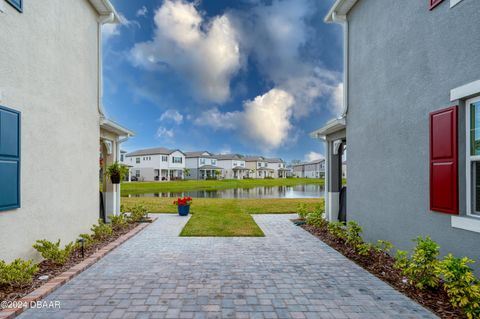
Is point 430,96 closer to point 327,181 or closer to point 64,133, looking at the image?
point 327,181

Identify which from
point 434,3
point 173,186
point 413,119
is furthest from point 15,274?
point 173,186

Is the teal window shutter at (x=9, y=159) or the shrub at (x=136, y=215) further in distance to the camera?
the shrub at (x=136, y=215)

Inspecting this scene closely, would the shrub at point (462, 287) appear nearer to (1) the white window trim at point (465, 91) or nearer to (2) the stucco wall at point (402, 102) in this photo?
(2) the stucco wall at point (402, 102)

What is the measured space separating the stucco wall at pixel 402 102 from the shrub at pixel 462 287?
1.86ft

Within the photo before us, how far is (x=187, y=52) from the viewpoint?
821 inches

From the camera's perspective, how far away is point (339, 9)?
7.47 metres

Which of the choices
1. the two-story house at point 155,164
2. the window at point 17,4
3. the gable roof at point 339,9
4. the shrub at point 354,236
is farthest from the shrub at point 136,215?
the two-story house at point 155,164

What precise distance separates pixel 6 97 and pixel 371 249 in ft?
25.9

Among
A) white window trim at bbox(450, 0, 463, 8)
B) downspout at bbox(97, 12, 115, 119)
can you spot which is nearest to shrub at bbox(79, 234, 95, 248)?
downspout at bbox(97, 12, 115, 119)

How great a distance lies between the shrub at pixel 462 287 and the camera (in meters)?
3.06

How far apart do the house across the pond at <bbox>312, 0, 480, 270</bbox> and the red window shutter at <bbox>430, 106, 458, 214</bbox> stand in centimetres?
2

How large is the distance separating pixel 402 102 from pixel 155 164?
4978 cm

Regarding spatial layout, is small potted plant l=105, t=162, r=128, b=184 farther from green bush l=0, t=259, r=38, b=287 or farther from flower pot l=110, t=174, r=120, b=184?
green bush l=0, t=259, r=38, b=287

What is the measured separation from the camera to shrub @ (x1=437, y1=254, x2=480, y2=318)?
120 inches
